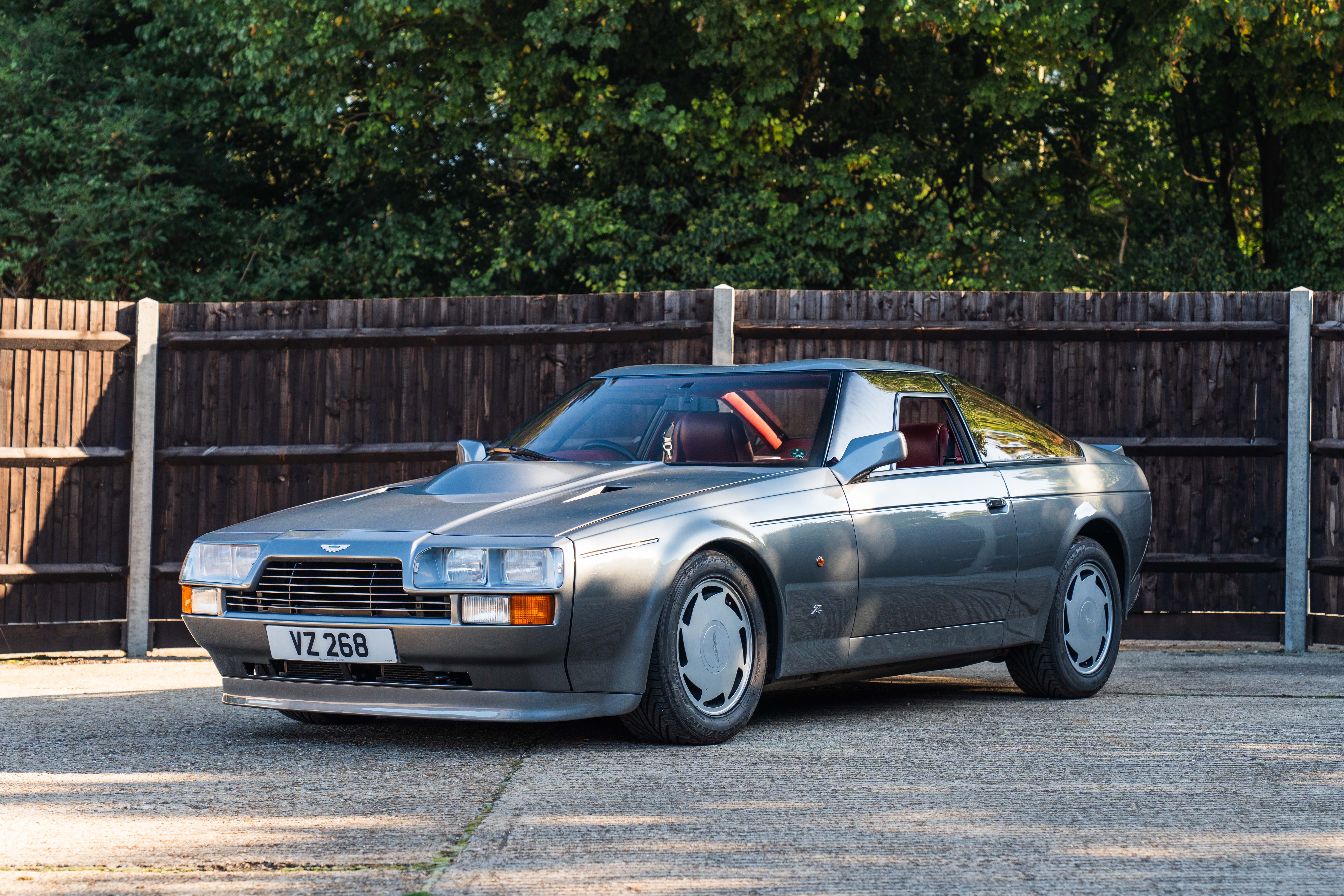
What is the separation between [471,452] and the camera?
6.38m

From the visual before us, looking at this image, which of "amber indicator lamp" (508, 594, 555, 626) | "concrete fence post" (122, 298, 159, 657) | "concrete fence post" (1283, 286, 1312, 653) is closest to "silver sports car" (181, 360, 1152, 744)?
"amber indicator lamp" (508, 594, 555, 626)

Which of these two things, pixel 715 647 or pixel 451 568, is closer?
pixel 451 568

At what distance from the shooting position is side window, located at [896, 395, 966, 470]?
6578mm

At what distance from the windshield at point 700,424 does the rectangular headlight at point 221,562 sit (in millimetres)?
1367

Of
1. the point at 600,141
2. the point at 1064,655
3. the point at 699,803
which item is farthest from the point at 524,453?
the point at 600,141

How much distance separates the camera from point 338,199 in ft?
64.5

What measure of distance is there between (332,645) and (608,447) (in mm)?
1525

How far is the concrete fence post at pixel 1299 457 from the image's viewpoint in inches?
359

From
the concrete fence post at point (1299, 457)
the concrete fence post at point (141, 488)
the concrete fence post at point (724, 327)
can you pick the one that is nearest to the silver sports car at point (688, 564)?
the concrete fence post at point (724, 327)

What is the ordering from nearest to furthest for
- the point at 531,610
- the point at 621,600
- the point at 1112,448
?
1. the point at 531,610
2. the point at 621,600
3. the point at 1112,448

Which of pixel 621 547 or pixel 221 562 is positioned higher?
pixel 621 547

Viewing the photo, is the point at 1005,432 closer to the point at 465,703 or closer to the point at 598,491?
the point at 598,491

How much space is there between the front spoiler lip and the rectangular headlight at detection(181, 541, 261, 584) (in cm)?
47

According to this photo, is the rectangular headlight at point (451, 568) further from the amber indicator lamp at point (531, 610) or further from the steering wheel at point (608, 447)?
the steering wheel at point (608, 447)
